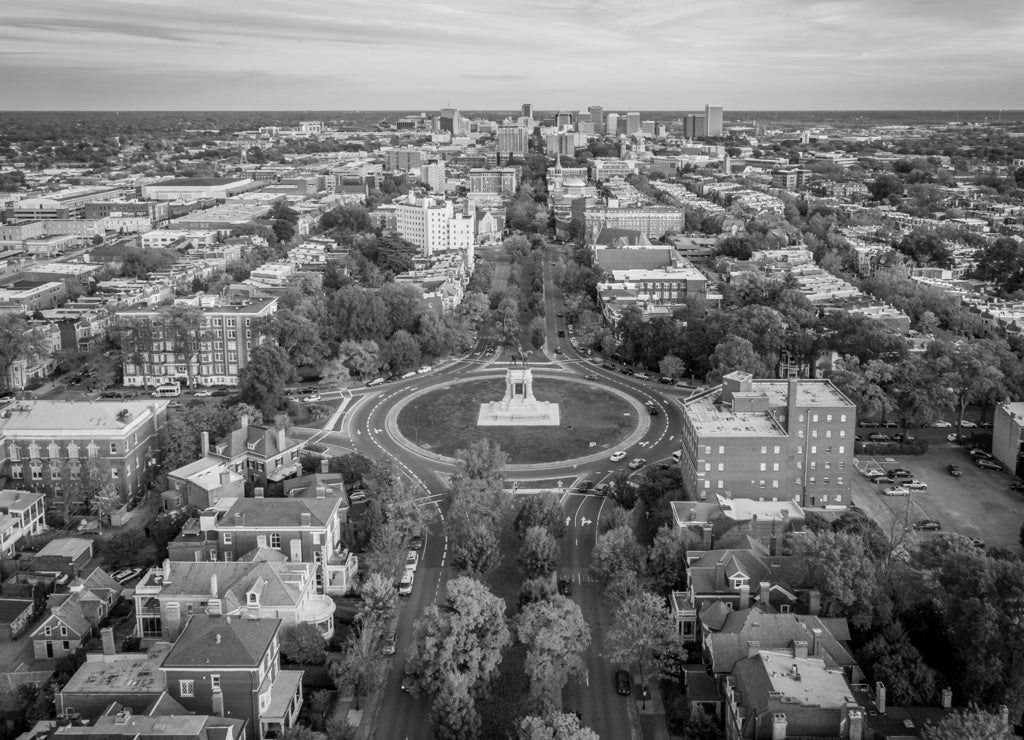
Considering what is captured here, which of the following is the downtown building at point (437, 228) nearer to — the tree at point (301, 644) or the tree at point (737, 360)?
the tree at point (737, 360)

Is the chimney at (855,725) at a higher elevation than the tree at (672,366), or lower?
lower

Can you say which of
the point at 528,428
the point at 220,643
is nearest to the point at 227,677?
the point at 220,643

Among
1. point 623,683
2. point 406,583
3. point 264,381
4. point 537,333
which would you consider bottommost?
point 623,683

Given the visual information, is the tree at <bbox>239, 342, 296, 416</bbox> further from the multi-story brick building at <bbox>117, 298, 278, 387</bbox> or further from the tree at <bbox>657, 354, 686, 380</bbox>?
the tree at <bbox>657, 354, 686, 380</bbox>

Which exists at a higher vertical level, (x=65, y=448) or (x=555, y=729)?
(x=65, y=448)

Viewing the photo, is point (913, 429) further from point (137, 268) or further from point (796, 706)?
point (137, 268)

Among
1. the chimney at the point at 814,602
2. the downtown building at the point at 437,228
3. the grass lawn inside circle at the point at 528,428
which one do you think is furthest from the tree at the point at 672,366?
the downtown building at the point at 437,228

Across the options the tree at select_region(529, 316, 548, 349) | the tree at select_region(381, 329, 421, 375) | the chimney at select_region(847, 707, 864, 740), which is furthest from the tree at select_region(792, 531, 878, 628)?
the tree at select_region(529, 316, 548, 349)

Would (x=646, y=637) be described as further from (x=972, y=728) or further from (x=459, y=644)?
(x=972, y=728)
